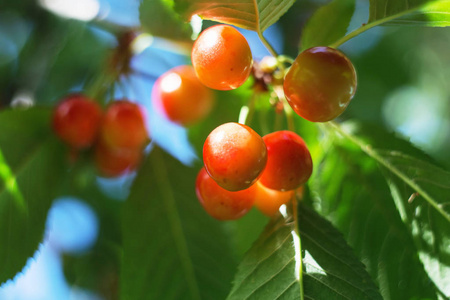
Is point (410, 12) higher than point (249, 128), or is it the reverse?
point (410, 12)

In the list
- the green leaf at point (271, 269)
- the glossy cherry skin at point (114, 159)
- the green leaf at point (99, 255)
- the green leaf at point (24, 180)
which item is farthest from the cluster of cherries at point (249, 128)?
the green leaf at point (99, 255)

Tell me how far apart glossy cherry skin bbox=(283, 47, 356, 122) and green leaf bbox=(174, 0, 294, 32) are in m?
0.12

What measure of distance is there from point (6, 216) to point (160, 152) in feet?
2.07

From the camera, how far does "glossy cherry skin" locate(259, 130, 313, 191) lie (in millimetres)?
1029

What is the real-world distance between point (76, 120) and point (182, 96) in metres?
0.38

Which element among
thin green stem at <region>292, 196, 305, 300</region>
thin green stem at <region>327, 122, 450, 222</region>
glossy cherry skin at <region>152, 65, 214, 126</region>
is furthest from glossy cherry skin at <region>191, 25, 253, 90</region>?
glossy cherry skin at <region>152, 65, 214, 126</region>

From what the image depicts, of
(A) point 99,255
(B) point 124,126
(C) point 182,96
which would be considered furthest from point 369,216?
(A) point 99,255

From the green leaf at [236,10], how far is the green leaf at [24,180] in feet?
2.64

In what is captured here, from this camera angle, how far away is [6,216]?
1377mm

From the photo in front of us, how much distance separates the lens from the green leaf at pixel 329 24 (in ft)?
3.84

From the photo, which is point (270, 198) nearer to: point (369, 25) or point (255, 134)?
point (255, 134)

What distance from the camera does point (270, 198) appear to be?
1202 mm

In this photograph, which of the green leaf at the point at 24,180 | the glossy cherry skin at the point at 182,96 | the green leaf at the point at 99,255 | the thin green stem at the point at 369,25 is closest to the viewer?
the thin green stem at the point at 369,25

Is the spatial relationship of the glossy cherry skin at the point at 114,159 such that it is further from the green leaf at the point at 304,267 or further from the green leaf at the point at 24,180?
the green leaf at the point at 304,267
